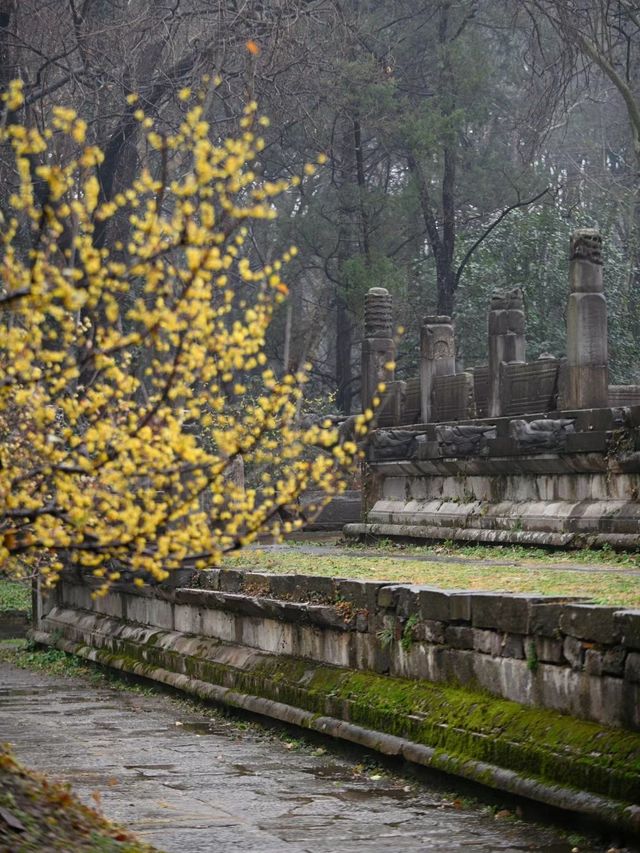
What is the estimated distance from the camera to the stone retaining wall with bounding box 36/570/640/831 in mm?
7477

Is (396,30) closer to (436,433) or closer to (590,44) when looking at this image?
(590,44)

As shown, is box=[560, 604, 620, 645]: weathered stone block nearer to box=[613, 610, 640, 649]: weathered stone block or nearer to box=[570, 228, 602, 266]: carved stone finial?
box=[613, 610, 640, 649]: weathered stone block

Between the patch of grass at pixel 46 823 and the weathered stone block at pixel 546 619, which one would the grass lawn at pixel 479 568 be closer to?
the weathered stone block at pixel 546 619

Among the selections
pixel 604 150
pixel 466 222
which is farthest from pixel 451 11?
pixel 604 150

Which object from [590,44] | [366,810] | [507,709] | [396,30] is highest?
[396,30]

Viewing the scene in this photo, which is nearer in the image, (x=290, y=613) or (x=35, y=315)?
(x=35, y=315)

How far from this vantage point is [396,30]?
1474 inches

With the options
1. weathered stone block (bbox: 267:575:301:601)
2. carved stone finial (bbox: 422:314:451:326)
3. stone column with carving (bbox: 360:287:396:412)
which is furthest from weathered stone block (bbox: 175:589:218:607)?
stone column with carving (bbox: 360:287:396:412)

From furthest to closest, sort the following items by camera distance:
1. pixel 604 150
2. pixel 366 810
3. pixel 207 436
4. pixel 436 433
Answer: pixel 604 150 → pixel 207 436 → pixel 436 433 → pixel 366 810

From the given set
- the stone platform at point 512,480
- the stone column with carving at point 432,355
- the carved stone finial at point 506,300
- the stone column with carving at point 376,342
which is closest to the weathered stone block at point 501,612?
the stone platform at point 512,480

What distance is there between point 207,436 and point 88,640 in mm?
14469

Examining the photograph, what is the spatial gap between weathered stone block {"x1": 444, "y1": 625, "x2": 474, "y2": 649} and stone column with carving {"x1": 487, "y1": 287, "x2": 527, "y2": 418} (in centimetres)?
848

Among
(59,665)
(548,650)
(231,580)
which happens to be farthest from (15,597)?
(548,650)

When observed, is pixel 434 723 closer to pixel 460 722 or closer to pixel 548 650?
pixel 460 722
